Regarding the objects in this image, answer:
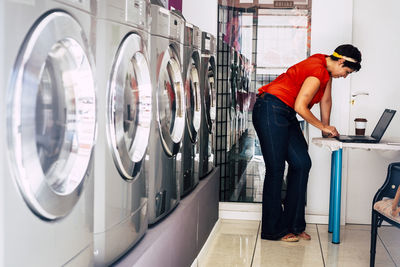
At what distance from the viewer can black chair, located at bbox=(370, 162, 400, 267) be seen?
2.77 meters

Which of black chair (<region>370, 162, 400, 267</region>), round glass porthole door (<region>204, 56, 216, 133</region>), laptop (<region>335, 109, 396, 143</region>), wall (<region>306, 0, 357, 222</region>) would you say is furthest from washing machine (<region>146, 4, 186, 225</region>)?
wall (<region>306, 0, 357, 222</region>)

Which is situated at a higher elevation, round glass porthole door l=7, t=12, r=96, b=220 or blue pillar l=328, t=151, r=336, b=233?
round glass porthole door l=7, t=12, r=96, b=220

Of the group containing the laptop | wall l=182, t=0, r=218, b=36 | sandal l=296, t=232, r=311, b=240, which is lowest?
sandal l=296, t=232, r=311, b=240

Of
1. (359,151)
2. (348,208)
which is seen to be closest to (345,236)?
(348,208)

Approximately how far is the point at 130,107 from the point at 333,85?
2.81 meters

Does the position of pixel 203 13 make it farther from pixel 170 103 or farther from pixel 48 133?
pixel 48 133

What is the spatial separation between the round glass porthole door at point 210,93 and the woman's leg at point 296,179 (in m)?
0.59

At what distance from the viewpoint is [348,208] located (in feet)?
15.2

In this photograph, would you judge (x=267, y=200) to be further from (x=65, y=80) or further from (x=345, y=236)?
(x=65, y=80)

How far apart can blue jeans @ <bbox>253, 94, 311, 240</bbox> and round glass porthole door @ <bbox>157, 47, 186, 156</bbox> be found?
3.17ft

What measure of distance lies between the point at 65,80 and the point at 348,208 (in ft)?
12.0

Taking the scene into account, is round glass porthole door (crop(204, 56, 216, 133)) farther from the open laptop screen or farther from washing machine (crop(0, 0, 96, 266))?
washing machine (crop(0, 0, 96, 266))

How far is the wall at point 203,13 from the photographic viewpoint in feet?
15.2

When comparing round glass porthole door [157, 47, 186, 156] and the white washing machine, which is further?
round glass porthole door [157, 47, 186, 156]
